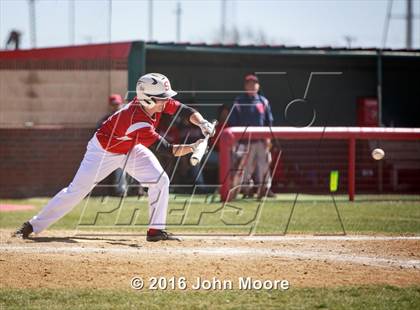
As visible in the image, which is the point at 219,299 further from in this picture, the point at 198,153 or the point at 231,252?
the point at 198,153

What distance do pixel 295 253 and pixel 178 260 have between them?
156cm

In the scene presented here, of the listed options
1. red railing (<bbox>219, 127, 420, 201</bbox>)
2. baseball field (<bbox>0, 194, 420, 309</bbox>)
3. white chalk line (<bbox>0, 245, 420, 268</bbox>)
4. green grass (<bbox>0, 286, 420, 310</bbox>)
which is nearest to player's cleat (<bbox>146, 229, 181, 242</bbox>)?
baseball field (<bbox>0, 194, 420, 309</bbox>)

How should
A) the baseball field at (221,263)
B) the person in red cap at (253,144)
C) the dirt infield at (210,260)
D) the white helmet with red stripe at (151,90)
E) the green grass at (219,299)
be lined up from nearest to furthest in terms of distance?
the green grass at (219,299) → the baseball field at (221,263) → the dirt infield at (210,260) → the white helmet with red stripe at (151,90) → the person in red cap at (253,144)

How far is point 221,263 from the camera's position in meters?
8.57

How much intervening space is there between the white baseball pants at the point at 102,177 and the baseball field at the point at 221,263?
37 centimetres

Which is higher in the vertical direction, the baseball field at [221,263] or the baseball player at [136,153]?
the baseball player at [136,153]

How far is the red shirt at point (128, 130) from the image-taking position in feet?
32.7

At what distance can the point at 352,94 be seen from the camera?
2347 centimetres

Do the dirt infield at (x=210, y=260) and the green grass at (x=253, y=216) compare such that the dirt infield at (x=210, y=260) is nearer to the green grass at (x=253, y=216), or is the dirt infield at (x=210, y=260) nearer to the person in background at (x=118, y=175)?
the green grass at (x=253, y=216)

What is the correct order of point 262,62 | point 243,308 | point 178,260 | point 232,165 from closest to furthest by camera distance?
point 243,308, point 178,260, point 232,165, point 262,62

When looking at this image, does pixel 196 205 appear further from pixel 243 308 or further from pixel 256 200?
pixel 243 308

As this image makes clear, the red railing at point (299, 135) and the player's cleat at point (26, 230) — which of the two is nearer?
the player's cleat at point (26, 230)

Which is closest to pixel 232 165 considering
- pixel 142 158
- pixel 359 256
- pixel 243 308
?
pixel 142 158

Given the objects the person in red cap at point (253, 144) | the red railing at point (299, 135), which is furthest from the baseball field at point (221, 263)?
the person in red cap at point (253, 144)
